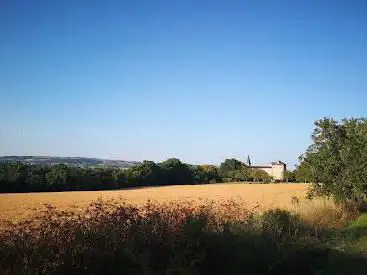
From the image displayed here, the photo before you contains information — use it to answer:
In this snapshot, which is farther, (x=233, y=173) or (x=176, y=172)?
(x=233, y=173)

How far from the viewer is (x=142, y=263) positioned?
7566 mm

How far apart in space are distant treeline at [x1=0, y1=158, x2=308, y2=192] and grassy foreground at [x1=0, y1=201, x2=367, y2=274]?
82.7 metres

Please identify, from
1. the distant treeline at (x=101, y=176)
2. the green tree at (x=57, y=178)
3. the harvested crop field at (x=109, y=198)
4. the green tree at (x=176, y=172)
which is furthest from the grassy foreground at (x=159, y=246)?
the green tree at (x=176, y=172)

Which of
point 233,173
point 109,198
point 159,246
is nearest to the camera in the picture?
point 159,246

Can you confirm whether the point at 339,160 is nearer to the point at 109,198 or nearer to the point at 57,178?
the point at 109,198

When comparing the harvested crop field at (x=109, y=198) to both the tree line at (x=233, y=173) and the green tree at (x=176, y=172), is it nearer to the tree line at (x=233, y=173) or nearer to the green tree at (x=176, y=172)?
the tree line at (x=233, y=173)

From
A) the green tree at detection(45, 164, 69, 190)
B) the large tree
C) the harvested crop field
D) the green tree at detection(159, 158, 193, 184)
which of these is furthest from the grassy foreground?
the green tree at detection(159, 158, 193, 184)

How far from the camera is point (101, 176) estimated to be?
348 ft

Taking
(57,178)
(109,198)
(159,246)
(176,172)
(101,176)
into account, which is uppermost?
(176,172)

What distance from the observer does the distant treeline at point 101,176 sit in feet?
300

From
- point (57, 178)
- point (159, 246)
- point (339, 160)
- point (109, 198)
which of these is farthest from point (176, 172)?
point (159, 246)

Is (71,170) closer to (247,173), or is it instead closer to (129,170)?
(129,170)

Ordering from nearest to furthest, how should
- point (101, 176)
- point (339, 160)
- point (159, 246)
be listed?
point (159, 246) → point (339, 160) → point (101, 176)

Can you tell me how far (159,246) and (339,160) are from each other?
17044 millimetres
